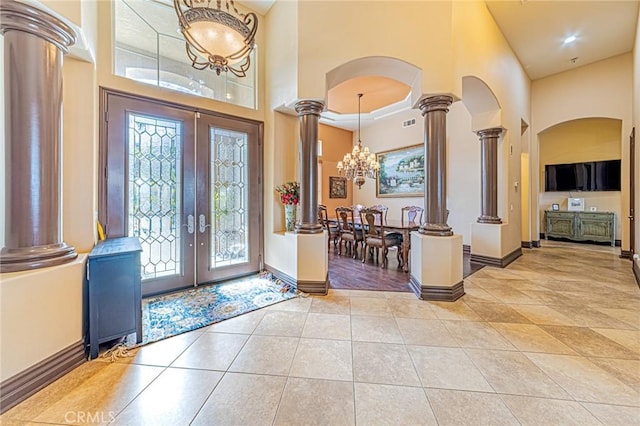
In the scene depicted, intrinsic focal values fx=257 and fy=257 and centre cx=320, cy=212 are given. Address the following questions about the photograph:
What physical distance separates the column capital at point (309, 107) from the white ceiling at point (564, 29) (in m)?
3.54

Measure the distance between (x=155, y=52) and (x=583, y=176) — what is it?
1058 cm

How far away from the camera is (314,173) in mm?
3723

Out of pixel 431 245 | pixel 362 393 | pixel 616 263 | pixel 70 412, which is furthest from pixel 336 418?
pixel 616 263

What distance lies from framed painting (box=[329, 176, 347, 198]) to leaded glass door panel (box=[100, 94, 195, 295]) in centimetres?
570

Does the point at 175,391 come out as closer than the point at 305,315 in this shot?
Yes

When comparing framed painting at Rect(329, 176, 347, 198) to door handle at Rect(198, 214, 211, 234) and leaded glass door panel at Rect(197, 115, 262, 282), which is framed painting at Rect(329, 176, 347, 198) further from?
door handle at Rect(198, 214, 211, 234)

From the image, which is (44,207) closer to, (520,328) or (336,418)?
(336,418)

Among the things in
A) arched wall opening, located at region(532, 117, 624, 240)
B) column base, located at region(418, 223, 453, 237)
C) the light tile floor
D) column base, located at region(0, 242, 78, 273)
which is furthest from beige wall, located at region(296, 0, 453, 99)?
arched wall opening, located at region(532, 117, 624, 240)

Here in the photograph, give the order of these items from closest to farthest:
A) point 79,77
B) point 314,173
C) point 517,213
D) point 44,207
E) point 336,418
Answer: point 336,418
point 44,207
point 79,77
point 314,173
point 517,213

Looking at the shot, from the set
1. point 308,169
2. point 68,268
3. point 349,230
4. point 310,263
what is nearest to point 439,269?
point 310,263

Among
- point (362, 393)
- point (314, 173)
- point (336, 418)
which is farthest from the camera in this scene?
point (314, 173)

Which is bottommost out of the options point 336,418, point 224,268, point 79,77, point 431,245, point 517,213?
point 336,418

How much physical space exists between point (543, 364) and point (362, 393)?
1527 mm

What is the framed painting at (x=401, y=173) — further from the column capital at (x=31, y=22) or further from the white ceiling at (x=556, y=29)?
the column capital at (x=31, y=22)
